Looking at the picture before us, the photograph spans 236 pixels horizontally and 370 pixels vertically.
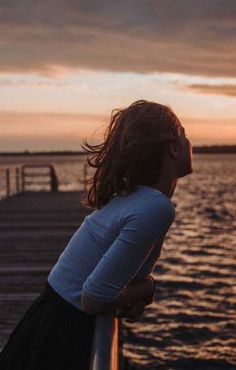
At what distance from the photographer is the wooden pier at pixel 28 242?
723 centimetres

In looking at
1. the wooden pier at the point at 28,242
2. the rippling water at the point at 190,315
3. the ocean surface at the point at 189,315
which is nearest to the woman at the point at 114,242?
the ocean surface at the point at 189,315

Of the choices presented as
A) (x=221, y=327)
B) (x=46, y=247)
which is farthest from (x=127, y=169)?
(x=221, y=327)

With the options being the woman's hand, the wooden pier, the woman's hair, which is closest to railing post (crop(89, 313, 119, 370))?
the woman's hand

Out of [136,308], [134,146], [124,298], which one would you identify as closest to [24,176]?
[136,308]

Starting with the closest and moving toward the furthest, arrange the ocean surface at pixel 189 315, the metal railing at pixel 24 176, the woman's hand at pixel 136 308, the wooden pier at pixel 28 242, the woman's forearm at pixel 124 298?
the woman's forearm at pixel 124 298 → the woman's hand at pixel 136 308 → the wooden pier at pixel 28 242 → the ocean surface at pixel 189 315 → the metal railing at pixel 24 176

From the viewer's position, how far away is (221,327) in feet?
45.6

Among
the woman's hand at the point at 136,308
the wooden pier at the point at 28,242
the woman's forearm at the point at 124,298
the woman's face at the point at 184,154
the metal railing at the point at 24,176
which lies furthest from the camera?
the metal railing at the point at 24,176

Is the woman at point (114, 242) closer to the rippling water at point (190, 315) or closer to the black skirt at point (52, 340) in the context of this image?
the black skirt at point (52, 340)

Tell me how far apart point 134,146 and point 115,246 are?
0.35 metres

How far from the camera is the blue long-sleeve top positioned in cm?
217

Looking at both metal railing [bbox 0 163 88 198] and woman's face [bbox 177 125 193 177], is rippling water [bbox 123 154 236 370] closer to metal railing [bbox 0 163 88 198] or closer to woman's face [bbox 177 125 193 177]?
metal railing [bbox 0 163 88 198]

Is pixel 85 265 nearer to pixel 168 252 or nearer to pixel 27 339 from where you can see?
pixel 27 339

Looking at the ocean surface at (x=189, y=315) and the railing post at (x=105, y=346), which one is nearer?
the railing post at (x=105, y=346)

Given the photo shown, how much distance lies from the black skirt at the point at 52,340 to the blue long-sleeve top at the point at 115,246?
55mm
